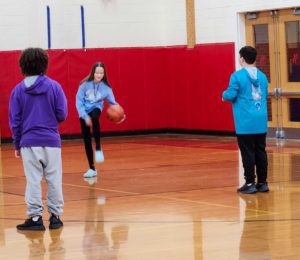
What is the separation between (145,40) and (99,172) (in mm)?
9593

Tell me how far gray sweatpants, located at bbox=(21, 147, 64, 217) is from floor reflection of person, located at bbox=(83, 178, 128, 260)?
0.54 meters

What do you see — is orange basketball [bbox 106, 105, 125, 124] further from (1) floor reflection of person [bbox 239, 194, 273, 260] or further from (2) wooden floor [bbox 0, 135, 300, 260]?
(1) floor reflection of person [bbox 239, 194, 273, 260]

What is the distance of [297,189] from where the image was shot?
12445 mm

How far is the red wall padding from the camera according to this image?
73.4ft

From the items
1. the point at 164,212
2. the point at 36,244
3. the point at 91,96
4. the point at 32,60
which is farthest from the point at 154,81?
the point at 36,244

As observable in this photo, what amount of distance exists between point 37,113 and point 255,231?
8.43 ft

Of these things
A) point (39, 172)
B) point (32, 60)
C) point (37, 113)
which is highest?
point (32, 60)

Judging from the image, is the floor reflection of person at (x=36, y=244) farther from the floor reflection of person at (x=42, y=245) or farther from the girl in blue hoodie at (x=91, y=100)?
the girl in blue hoodie at (x=91, y=100)

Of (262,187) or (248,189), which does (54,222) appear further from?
(262,187)

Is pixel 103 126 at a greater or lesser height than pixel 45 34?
lesser

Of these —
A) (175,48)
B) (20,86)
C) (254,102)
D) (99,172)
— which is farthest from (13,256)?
(175,48)

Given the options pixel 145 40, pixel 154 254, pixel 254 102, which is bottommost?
pixel 154 254

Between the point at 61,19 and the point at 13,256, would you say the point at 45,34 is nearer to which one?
the point at 61,19

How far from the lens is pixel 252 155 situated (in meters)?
12.2
